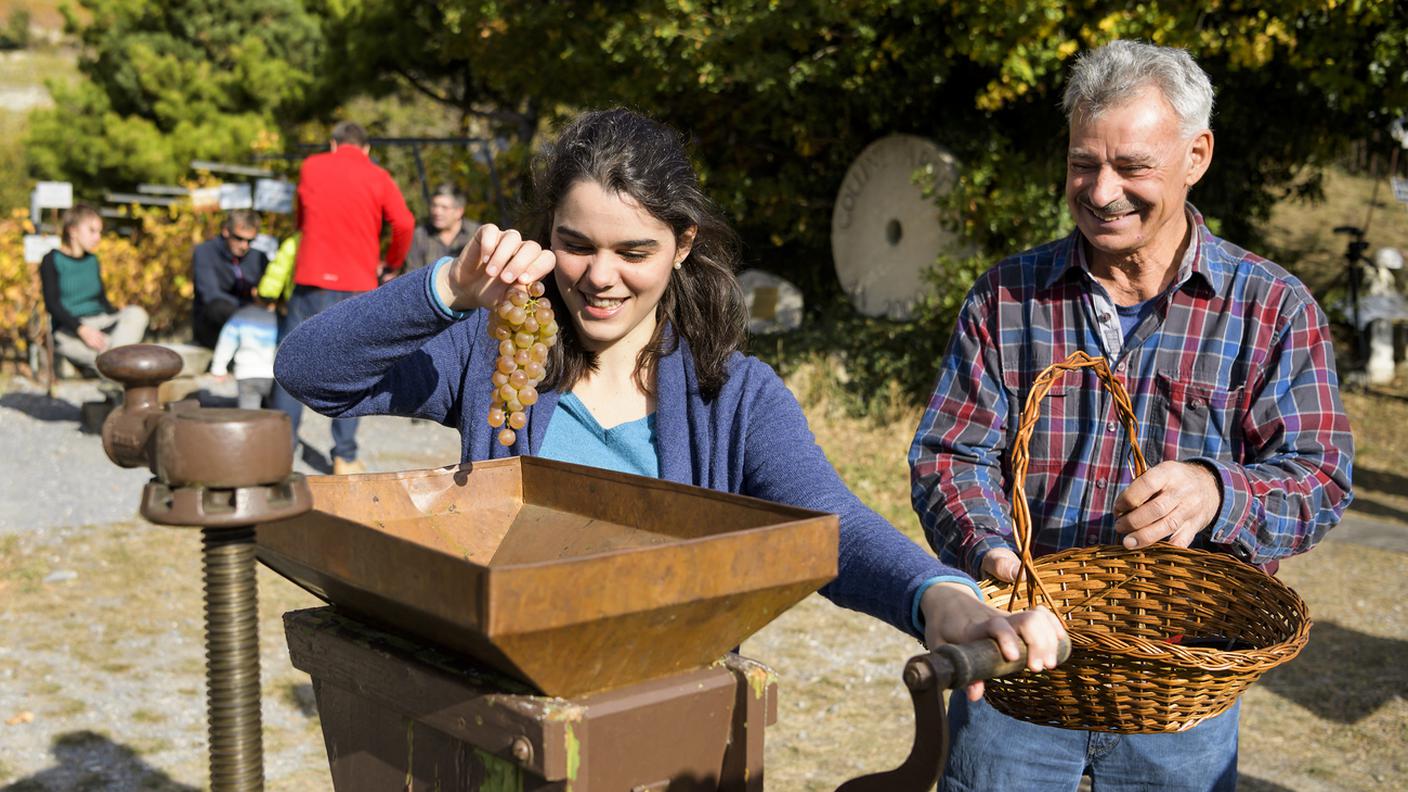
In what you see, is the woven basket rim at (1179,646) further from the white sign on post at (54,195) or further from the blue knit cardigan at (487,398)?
the white sign on post at (54,195)

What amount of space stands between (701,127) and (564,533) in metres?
7.88

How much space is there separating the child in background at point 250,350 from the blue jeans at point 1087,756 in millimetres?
5909

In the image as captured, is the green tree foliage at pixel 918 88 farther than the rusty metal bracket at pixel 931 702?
Yes

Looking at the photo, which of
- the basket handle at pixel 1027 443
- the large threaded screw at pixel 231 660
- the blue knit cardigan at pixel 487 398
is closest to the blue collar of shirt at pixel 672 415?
the blue knit cardigan at pixel 487 398

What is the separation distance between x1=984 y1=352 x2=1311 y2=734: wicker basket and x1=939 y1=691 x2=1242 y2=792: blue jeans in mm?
181

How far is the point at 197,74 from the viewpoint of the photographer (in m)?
14.9

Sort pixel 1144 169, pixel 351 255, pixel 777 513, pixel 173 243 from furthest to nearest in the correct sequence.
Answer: pixel 173 243, pixel 351 255, pixel 1144 169, pixel 777 513

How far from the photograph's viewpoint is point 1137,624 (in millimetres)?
2312

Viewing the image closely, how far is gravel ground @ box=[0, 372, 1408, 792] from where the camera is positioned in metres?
4.04

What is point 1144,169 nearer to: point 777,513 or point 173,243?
point 777,513

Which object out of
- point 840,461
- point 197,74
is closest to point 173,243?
point 197,74

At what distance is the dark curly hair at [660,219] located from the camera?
2.03 m

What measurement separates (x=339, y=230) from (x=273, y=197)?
3387mm

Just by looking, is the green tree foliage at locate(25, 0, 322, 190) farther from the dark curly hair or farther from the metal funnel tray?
the metal funnel tray
